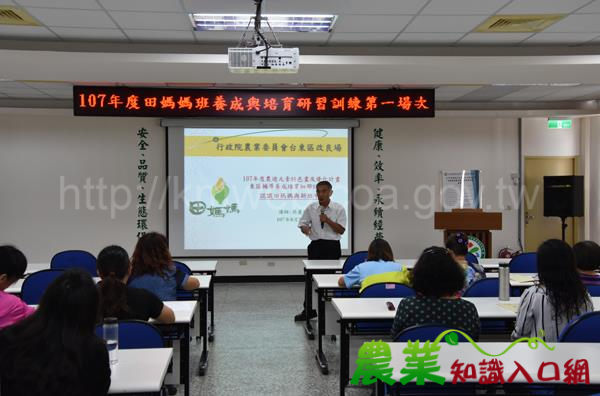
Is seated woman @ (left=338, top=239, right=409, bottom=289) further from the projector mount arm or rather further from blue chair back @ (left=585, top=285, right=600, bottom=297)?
the projector mount arm

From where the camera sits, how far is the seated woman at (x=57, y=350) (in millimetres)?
1845

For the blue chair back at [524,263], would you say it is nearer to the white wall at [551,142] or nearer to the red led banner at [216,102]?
the red led banner at [216,102]

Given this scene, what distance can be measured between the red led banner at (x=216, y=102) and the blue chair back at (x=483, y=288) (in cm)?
224

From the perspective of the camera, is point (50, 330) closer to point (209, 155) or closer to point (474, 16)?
point (474, 16)

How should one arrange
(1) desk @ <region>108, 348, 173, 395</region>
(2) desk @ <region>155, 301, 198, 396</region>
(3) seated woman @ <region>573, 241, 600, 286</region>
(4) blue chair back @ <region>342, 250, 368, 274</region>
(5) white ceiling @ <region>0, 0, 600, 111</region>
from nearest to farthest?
1. (1) desk @ <region>108, 348, 173, 395</region>
2. (2) desk @ <region>155, 301, 198, 396</region>
3. (3) seated woman @ <region>573, 241, 600, 286</region>
4. (5) white ceiling @ <region>0, 0, 600, 111</region>
5. (4) blue chair back @ <region>342, 250, 368, 274</region>

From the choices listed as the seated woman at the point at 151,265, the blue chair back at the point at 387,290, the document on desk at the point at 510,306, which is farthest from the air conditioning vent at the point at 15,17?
the document on desk at the point at 510,306

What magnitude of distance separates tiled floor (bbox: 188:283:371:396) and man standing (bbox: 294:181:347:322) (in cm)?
56

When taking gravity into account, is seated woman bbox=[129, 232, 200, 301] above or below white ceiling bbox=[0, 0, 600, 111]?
below

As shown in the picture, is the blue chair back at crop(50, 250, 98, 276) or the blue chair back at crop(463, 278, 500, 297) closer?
the blue chair back at crop(463, 278, 500, 297)

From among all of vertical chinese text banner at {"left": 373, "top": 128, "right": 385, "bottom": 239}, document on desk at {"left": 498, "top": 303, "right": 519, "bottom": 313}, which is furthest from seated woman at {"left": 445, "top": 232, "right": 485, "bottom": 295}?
vertical chinese text banner at {"left": 373, "top": 128, "right": 385, "bottom": 239}

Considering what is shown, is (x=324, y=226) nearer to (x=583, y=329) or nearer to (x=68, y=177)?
(x=583, y=329)

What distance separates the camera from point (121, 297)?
2.86m

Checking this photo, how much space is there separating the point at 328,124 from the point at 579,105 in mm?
4022

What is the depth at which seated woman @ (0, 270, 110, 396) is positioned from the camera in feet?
6.05
